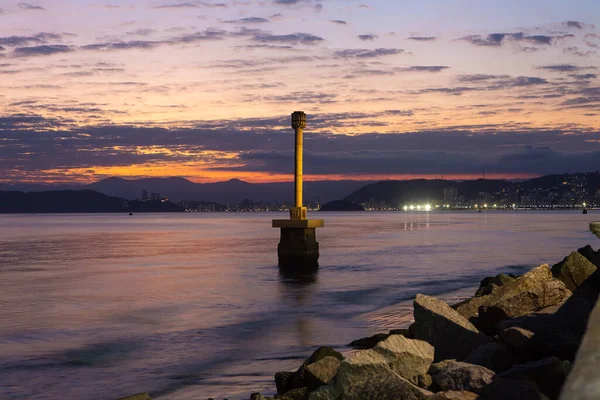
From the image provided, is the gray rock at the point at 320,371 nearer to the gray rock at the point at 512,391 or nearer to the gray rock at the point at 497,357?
the gray rock at the point at 497,357

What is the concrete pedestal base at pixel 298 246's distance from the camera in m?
35.3

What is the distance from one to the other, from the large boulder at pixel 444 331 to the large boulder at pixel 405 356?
1.88 meters

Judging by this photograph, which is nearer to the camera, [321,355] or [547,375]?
[547,375]

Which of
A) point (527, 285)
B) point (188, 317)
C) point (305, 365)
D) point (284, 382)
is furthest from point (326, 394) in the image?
point (188, 317)

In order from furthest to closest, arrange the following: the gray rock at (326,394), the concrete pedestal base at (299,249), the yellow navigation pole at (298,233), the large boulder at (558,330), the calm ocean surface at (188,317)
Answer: the concrete pedestal base at (299,249)
the yellow navigation pole at (298,233)
the calm ocean surface at (188,317)
the large boulder at (558,330)
the gray rock at (326,394)

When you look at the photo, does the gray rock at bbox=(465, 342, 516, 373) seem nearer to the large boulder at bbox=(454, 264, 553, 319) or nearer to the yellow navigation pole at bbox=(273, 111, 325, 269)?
the large boulder at bbox=(454, 264, 553, 319)

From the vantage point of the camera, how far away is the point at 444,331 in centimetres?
1066

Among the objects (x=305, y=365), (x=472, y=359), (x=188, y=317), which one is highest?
(x=472, y=359)

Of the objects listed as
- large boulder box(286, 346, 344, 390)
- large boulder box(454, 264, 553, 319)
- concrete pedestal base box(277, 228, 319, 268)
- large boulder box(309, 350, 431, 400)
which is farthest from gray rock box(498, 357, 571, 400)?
concrete pedestal base box(277, 228, 319, 268)

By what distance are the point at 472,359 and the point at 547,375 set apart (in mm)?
1907

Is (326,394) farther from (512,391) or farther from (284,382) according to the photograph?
(284,382)

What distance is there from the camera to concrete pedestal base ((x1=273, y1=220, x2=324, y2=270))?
35344 mm

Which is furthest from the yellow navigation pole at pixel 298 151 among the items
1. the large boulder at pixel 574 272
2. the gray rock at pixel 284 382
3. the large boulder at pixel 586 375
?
the large boulder at pixel 586 375

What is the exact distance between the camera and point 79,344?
1708cm
